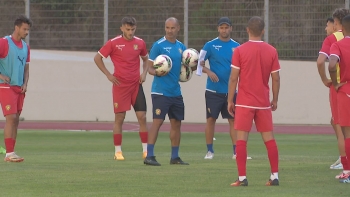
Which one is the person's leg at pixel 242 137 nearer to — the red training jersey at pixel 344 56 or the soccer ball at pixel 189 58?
the red training jersey at pixel 344 56

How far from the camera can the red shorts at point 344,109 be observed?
9789 mm

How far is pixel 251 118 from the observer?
9602mm

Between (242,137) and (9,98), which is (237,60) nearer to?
(242,137)

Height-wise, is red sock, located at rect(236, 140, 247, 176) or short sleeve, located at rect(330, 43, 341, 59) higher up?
short sleeve, located at rect(330, 43, 341, 59)

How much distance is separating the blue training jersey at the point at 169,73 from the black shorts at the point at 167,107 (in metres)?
0.08

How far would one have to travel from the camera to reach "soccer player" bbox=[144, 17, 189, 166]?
1245 cm

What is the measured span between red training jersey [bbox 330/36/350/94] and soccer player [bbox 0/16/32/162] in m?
5.37

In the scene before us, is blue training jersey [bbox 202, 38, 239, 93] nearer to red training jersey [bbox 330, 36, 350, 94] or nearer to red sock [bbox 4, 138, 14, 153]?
red sock [bbox 4, 138, 14, 153]

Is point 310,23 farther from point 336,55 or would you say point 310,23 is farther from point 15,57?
point 336,55

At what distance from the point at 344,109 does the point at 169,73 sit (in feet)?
11.6

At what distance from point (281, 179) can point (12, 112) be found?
483 centimetres

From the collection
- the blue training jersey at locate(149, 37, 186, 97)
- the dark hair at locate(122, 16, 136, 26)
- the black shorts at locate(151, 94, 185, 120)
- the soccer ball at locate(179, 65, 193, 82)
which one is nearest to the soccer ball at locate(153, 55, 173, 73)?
the blue training jersey at locate(149, 37, 186, 97)

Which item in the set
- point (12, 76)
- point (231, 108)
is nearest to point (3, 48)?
point (12, 76)

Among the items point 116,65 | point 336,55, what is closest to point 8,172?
point 116,65
